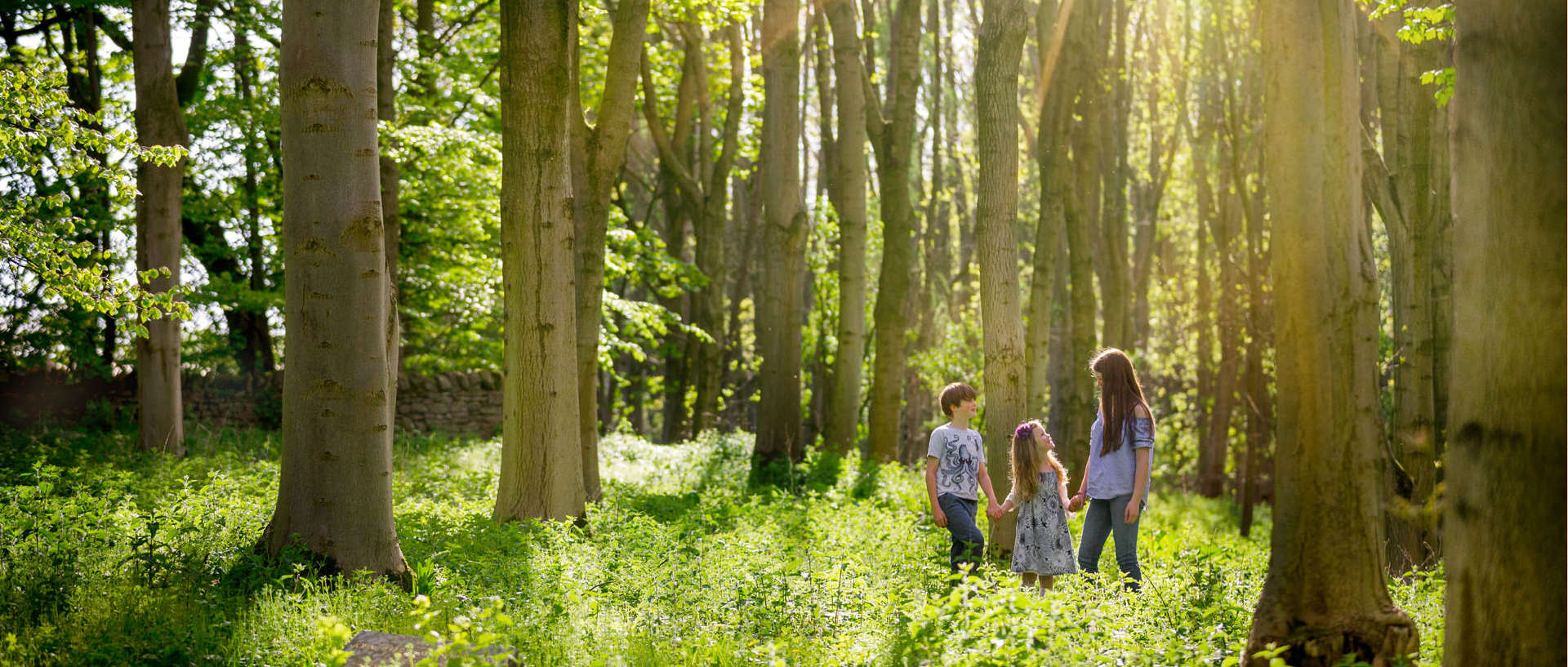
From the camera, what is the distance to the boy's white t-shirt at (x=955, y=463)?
7.31 m

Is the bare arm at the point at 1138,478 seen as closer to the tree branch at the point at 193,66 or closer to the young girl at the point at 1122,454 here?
the young girl at the point at 1122,454

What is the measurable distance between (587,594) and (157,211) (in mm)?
9729

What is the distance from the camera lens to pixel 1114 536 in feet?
22.2

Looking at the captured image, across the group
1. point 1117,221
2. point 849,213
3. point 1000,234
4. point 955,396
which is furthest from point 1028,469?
point 1117,221

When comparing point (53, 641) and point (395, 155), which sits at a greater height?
point (395, 155)

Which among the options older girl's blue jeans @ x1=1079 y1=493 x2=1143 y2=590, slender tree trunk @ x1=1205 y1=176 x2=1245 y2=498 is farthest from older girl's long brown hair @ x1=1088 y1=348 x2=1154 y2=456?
slender tree trunk @ x1=1205 y1=176 x2=1245 y2=498

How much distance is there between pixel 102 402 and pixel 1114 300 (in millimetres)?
16583

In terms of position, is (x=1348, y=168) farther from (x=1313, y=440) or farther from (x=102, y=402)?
(x=102, y=402)

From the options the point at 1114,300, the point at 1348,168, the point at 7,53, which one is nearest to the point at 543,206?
the point at 1348,168

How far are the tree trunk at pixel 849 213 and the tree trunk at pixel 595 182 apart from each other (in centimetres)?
439

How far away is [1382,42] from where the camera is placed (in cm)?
1084

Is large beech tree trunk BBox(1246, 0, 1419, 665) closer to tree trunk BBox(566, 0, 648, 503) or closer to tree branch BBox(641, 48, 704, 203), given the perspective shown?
tree trunk BBox(566, 0, 648, 503)

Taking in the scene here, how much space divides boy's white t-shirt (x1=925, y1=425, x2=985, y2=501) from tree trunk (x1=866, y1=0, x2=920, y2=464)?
6813mm

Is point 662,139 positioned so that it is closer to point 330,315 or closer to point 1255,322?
point 1255,322
